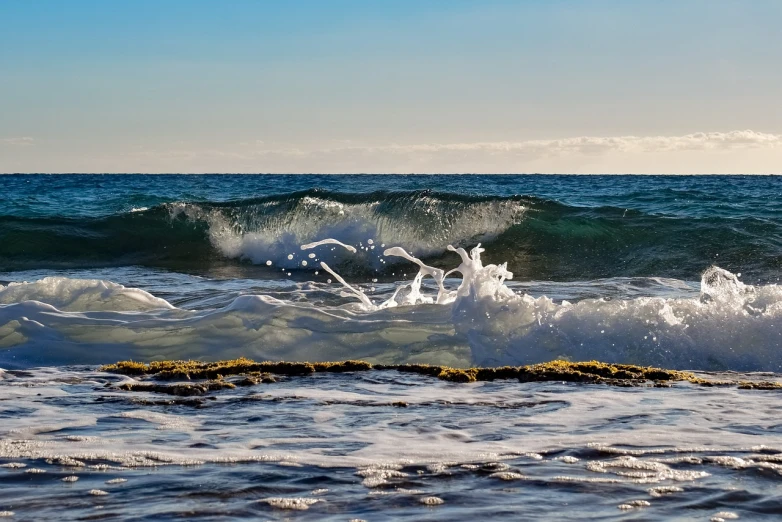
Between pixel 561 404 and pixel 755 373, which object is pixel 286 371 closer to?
pixel 561 404

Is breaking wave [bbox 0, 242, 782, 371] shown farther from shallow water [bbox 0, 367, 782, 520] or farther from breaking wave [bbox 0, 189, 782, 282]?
breaking wave [bbox 0, 189, 782, 282]

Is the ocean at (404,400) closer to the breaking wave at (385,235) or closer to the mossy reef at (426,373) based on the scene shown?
the mossy reef at (426,373)

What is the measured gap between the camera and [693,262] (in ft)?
44.7

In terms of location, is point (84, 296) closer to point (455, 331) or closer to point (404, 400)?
point (455, 331)

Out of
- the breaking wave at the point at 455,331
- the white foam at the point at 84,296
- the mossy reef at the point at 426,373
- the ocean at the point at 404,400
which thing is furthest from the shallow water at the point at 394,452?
the white foam at the point at 84,296

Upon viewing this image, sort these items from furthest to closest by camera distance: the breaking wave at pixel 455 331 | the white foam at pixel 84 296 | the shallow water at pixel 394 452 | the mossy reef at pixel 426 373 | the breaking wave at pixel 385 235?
the breaking wave at pixel 385 235, the white foam at pixel 84 296, the breaking wave at pixel 455 331, the mossy reef at pixel 426 373, the shallow water at pixel 394 452

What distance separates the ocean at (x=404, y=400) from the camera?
9.49 feet

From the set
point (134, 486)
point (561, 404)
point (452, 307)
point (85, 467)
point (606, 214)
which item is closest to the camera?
point (134, 486)

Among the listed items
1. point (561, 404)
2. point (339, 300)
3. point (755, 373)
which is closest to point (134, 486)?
point (561, 404)

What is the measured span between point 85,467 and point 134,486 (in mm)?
338

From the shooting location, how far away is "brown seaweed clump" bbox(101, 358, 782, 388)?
501 cm

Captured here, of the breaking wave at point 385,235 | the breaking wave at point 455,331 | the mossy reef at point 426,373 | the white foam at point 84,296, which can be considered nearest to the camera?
the mossy reef at point 426,373

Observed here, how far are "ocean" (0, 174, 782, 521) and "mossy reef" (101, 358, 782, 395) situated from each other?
0.04m

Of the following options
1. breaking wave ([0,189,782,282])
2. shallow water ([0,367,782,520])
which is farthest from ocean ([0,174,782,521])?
breaking wave ([0,189,782,282])
